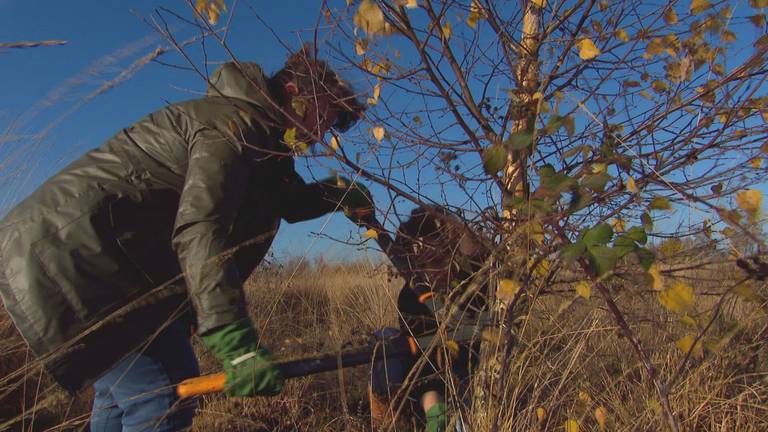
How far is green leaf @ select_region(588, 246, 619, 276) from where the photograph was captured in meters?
0.73

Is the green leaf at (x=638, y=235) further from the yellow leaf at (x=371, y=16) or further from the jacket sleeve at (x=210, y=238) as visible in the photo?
the jacket sleeve at (x=210, y=238)

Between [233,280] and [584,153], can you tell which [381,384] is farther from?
[584,153]

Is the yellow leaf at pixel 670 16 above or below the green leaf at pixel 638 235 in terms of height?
above

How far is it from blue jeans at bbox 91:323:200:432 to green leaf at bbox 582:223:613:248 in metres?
1.15

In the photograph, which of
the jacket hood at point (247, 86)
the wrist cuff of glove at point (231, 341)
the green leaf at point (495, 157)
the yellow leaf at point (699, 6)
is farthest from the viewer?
the jacket hood at point (247, 86)

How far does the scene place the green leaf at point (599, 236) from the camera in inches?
30.1

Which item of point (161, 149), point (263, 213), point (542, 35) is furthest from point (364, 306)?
point (542, 35)

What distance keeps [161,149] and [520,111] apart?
102cm

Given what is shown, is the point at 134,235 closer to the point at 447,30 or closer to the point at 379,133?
the point at 379,133

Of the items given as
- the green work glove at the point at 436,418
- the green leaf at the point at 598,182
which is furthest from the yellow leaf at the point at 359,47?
the green work glove at the point at 436,418

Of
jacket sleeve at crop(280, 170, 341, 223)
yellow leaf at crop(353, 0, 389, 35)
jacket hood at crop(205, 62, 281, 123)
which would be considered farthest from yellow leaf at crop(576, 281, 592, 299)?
jacket sleeve at crop(280, 170, 341, 223)

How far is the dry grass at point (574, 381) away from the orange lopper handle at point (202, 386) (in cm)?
31

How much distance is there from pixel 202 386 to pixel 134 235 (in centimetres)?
48

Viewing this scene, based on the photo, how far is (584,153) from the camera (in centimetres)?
118
